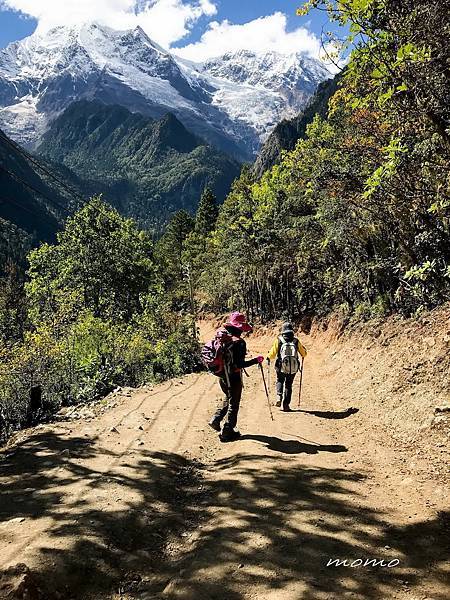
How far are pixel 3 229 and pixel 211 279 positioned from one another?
5622 inches

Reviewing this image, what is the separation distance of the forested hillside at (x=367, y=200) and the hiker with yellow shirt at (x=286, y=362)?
8.72ft

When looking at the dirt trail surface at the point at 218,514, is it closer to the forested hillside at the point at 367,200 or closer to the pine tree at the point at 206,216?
the forested hillside at the point at 367,200

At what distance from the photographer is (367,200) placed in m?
11.1

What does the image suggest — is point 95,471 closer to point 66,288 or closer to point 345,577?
point 345,577

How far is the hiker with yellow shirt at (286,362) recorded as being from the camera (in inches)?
385

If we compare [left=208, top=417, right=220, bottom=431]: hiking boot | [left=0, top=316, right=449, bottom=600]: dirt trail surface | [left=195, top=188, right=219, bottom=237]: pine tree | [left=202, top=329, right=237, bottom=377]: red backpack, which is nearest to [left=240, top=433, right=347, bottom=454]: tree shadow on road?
[left=0, top=316, right=449, bottom=600]: dirt trail surface

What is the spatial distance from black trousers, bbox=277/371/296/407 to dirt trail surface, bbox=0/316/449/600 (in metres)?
1.51

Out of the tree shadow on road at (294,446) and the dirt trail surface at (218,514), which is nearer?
the dirt trail surface at (218,514)

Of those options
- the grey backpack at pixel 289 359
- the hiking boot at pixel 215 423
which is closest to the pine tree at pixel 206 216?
the grey backpack at pixel 289 359

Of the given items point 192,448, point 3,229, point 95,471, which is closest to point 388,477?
point 192,448

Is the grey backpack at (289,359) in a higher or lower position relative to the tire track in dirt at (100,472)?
higher

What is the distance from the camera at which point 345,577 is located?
3.58m

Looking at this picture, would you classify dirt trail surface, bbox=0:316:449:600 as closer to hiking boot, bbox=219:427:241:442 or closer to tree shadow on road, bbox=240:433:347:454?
tree shadow on road, bbox=240:433:347:454

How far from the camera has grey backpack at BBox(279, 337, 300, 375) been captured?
32.0 ft
